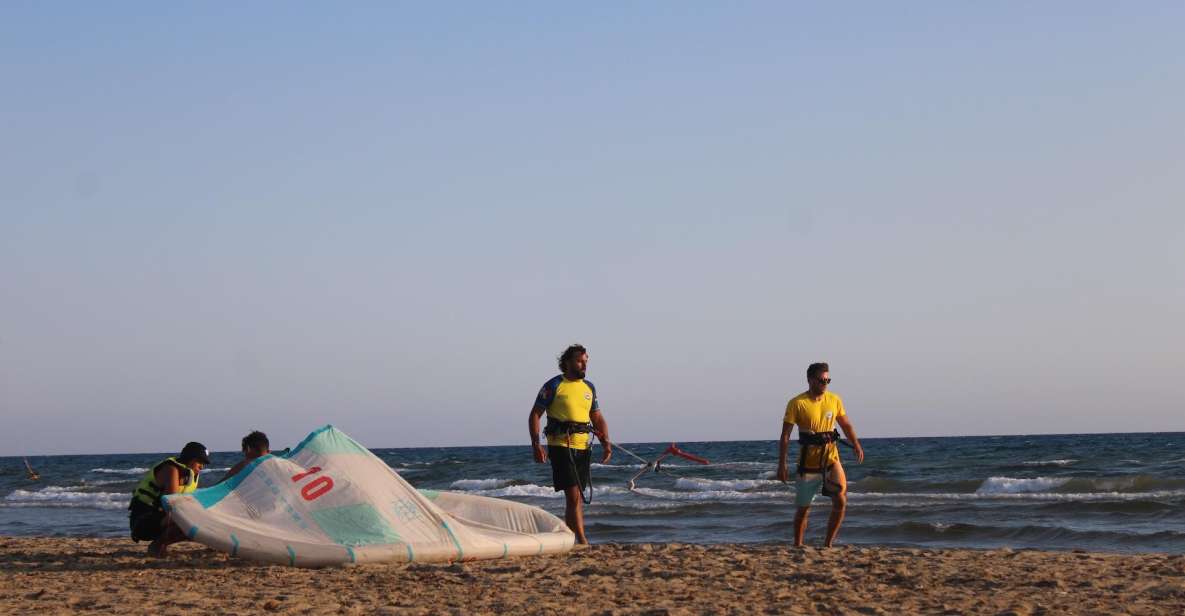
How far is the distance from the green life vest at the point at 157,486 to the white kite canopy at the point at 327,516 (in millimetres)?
540

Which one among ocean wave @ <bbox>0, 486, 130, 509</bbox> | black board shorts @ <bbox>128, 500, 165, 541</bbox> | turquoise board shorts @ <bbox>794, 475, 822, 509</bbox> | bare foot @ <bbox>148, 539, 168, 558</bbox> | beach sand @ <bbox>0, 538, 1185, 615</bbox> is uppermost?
turquoise board shorts @ <bbox>794, 475, 822, 509</bbox>

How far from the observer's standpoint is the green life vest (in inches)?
340

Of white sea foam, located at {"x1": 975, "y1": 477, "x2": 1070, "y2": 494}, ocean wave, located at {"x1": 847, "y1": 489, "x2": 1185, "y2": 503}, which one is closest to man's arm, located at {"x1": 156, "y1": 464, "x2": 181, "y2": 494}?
ocean wave, located at {"x1": 847, "y1": 489, "x2": 1185, "y2": 503}

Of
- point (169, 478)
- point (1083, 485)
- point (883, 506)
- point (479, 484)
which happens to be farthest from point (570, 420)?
point (479, 484)

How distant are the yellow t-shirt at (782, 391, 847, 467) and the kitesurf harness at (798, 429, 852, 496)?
0.07 feet

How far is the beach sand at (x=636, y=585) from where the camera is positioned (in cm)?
652

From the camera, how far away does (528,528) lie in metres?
9.12

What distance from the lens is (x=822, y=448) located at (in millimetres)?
8641

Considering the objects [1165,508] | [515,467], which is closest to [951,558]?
[1165,508]

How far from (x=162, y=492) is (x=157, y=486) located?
12cm

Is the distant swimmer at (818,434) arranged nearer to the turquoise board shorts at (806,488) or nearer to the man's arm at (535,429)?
the turquoise board shorts at (806,488)

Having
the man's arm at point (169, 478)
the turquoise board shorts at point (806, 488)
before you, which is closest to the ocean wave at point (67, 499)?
the man's arm at point (169, 478)

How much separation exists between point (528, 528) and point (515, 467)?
94.6 feet

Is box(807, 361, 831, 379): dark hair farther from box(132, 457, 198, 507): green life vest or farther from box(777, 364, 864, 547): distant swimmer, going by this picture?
box(132, 457, 198, 507): green life vest
